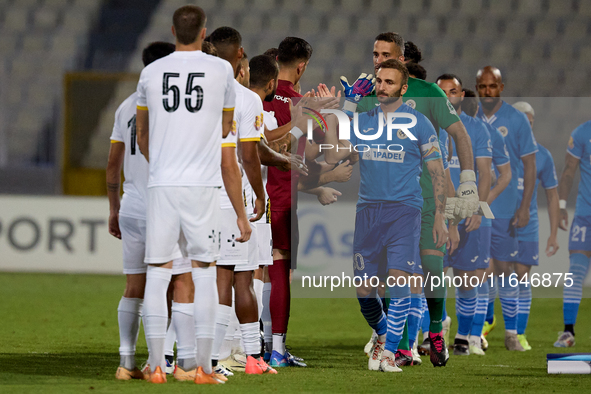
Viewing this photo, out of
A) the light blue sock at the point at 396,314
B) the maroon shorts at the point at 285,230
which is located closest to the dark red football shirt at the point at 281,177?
the maroon shorts at the point at 285,230

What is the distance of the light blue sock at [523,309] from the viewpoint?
7.96 m

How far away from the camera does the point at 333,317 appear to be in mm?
10039

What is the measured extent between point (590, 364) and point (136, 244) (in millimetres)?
2920

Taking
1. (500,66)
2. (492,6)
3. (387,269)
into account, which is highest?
(492,6)

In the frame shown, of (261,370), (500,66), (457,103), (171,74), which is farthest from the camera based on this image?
(500,66)

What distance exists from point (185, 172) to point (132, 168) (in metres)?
0.53

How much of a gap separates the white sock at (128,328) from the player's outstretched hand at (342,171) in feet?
6.19

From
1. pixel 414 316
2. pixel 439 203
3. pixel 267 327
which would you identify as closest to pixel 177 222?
pixel 267 327

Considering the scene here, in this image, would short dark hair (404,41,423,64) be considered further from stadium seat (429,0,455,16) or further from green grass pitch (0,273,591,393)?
stadium seat (429,0,455,16)

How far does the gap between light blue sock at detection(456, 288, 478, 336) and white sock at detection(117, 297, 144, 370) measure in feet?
10.8

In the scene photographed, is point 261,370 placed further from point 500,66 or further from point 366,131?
point 500,66

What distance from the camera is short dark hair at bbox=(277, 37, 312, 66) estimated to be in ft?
20.0

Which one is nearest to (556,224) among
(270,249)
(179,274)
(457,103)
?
(457,103)

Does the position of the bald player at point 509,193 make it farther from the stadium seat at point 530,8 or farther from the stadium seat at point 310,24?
the stadium seat at point 310,24
